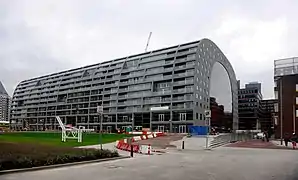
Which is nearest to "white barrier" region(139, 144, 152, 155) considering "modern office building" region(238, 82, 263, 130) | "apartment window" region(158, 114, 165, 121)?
"apartment window" region(158, 114, 165, 121)

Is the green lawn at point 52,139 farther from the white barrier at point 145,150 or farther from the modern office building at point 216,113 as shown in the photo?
the modern office building at point 216,113

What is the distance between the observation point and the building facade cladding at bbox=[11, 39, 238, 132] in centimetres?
11662

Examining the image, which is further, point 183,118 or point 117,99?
point 117,99

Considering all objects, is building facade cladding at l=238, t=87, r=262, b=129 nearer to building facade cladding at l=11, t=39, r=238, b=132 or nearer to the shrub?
building facade cladding at l=11, t=39, r=238, b=132

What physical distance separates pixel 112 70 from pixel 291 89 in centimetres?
8029

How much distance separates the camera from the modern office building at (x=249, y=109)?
18512 cm

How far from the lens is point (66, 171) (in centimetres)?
1551

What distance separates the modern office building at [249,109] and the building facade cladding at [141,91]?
110 ft

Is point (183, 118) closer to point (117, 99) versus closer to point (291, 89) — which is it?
point (117, 99)

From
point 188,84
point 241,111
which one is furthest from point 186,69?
point 241,111

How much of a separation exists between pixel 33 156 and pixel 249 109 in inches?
7130

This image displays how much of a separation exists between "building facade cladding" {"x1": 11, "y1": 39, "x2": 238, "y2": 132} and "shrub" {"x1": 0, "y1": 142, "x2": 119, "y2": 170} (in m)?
93.9

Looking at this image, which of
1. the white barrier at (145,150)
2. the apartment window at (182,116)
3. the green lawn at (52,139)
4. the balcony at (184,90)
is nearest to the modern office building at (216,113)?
the apartment window at (182,116)

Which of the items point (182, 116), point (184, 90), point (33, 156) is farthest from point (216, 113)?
point (33, 156)
